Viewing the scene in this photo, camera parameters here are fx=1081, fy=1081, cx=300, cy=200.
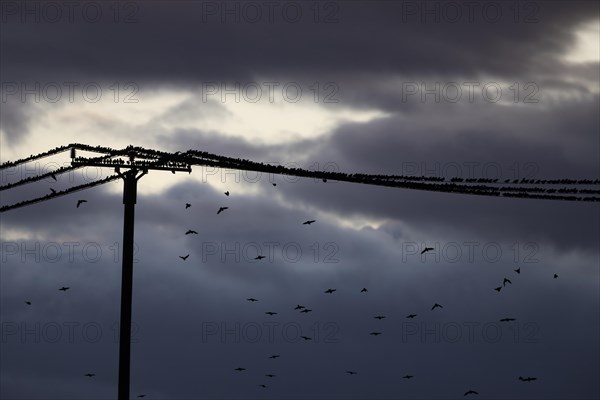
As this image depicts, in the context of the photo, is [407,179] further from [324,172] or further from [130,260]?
[130,260]

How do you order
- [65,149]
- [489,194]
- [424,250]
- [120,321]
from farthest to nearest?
[424,250]
[65,149]
[120,321]
[489,194]

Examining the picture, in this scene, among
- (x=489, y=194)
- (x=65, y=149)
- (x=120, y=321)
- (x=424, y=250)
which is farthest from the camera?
(x=424, y=250)

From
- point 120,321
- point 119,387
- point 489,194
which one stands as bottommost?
point 119,387

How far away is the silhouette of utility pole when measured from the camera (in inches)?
1372

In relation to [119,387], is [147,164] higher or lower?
higher

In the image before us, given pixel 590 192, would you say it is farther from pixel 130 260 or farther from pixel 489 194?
pixel 130 260

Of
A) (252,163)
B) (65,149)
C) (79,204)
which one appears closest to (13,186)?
(65,149)

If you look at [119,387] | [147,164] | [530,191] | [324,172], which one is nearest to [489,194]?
[530,191]

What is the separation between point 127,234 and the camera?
116 feet

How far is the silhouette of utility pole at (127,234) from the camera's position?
34.8 meters

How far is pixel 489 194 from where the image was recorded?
30.7m

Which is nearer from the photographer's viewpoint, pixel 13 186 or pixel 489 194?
pixel 489 194

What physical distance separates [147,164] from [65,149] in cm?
444

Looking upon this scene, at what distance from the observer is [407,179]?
103 feet
